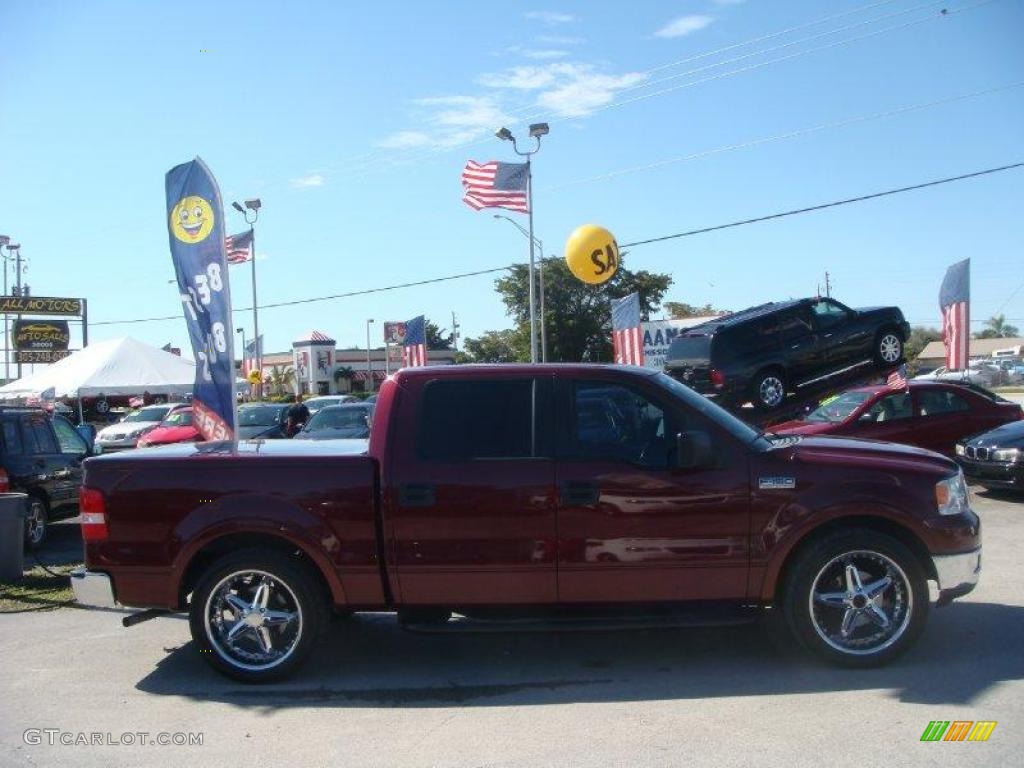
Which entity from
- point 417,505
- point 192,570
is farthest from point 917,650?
point 192,570

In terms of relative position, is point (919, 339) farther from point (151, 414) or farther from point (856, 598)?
point (856, 598)

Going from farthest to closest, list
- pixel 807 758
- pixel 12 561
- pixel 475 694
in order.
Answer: pixel 12 561 → pixel 475 694 → pixel 807 758

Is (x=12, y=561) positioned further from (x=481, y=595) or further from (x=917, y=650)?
(x=917, y=650)

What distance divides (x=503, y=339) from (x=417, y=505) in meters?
53.4

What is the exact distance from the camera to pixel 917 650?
5699 mm

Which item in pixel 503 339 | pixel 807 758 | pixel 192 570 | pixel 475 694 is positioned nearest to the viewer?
pixel 807 758

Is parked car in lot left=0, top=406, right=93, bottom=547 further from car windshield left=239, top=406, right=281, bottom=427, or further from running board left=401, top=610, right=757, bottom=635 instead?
running board left=401, top=610, right=757, bottom=635

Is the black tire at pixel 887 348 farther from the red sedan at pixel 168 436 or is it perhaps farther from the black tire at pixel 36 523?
the red sedan at pixel 168 436

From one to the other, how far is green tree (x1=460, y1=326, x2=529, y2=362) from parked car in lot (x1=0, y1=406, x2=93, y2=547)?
1428 inches

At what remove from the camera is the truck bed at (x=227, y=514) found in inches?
211

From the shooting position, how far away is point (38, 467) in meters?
11.1

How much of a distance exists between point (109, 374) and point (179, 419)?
531 centimetres

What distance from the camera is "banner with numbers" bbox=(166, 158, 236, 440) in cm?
903

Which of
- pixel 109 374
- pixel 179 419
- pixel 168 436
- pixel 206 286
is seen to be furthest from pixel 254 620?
pixel 109 374
